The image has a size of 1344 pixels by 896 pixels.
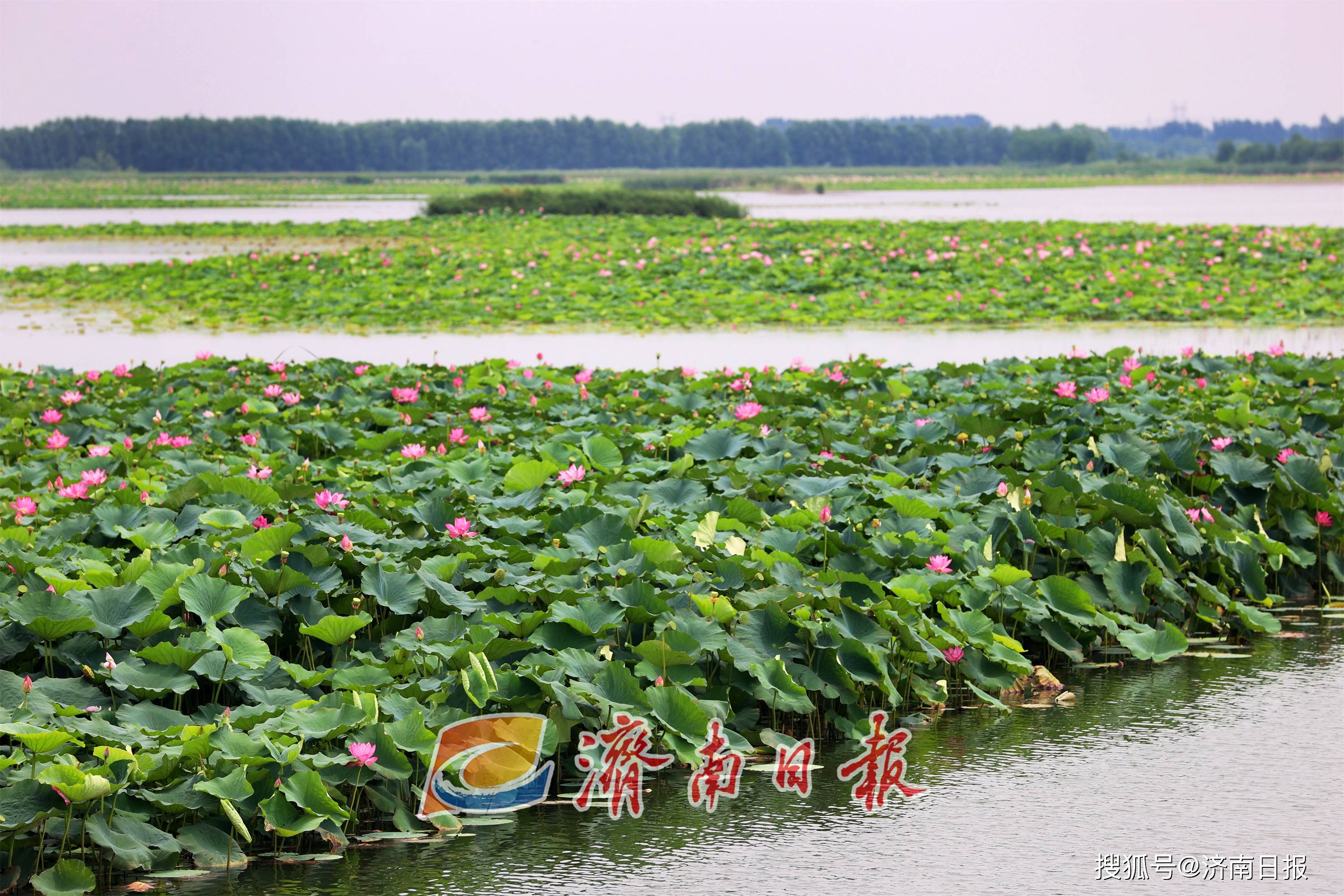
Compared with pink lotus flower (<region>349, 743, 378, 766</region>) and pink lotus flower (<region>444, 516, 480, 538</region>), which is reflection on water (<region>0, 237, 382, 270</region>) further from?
pink lotus flower (<region>349, 743, 378, 766</region>)

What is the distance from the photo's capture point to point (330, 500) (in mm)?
4988

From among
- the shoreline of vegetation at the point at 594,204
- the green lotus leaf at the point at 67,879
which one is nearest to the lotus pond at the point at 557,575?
the green lotus leaf at the point at 67,879

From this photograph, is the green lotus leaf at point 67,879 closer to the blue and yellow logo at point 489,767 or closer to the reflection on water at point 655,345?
the blue and yellow logo at point 489,767

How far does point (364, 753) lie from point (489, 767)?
0.43 m

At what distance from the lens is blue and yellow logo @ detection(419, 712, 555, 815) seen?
11.6 ft

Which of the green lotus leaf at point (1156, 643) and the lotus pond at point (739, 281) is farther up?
the lotus pond at point (739, 281)

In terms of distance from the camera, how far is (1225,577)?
17.4ft

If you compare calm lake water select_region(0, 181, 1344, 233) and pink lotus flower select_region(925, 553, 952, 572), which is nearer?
pink lotus flower select_region(925, 553, 952, 572)

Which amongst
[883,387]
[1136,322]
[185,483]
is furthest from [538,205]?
[185,483]

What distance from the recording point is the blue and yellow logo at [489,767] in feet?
11.6

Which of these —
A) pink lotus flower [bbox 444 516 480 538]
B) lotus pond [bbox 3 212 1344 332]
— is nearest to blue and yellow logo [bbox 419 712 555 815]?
pink lotus flower [bbox 444 516 480 538]

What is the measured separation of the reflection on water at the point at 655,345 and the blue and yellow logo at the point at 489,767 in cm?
665

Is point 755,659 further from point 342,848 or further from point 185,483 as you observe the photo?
point 185,483

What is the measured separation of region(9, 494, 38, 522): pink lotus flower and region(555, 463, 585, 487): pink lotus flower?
221cm
